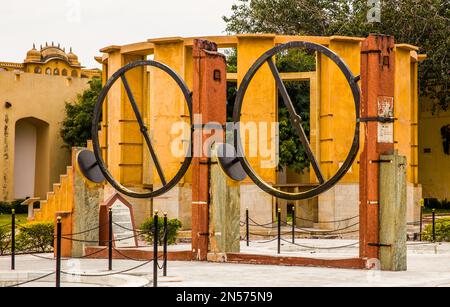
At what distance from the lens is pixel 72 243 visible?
622 inches

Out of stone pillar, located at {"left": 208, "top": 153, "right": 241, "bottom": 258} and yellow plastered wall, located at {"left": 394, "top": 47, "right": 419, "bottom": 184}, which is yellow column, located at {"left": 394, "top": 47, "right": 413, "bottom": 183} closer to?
yellow plastered wall, located at {"left": 394, "top": 47, "right": 419, "bottom": 184}

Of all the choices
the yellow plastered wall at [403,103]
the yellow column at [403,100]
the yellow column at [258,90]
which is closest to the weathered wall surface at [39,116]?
the yellow column at [258,90]

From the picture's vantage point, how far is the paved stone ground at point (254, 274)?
11016 millimetres

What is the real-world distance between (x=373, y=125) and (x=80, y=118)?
89.0 ft

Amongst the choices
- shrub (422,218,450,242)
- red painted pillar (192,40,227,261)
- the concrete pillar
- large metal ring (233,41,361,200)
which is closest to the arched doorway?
shrub (422,218,450,242)

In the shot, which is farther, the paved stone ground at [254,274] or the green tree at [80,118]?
the green tree at [80,118]

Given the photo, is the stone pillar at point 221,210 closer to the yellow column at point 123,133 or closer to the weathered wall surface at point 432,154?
the yellow column at point 123,133

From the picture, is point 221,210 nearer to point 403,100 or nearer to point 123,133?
point 123,133

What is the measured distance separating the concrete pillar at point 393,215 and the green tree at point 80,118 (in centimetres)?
2706

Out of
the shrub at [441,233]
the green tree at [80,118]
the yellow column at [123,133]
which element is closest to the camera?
the shrub at [441,233]

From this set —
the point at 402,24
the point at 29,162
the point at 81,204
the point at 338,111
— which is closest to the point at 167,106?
the point at 338,111

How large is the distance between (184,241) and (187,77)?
5.09 meters
